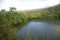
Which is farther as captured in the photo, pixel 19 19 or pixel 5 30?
pixel 19 19

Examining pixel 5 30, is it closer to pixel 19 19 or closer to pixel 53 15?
pixel 19 19

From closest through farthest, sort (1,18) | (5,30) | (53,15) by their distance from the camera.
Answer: (5,30) → (1,18) → (53,15)

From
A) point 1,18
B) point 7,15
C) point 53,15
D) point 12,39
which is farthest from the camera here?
point 53,15

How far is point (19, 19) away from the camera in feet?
131

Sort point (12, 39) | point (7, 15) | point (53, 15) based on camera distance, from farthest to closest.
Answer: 1. point (53, 15)
2. point (7, 15)
3. point (12, 39)

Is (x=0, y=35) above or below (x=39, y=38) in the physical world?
above

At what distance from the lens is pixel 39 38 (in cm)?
1875

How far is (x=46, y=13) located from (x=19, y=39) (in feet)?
174

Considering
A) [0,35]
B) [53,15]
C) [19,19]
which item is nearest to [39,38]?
[0,35]

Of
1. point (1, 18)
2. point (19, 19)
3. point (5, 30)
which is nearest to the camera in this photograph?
point (5, 30)

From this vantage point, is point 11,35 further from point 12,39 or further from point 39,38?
point 39,38

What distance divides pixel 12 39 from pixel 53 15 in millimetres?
50679

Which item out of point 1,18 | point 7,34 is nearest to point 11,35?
point 7,34

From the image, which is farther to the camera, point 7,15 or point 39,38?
point 7,15
